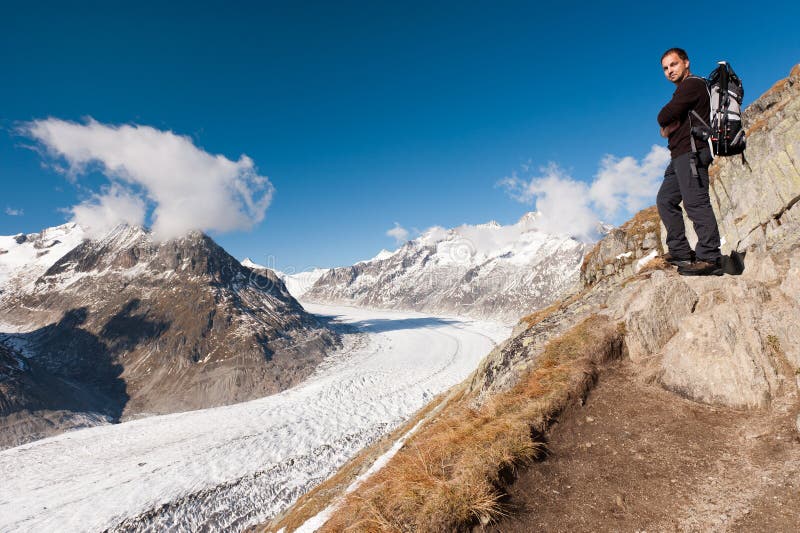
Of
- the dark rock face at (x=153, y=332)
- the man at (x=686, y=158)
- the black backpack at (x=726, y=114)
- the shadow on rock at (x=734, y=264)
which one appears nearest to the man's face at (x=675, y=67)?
the man at (x=686, y=158)

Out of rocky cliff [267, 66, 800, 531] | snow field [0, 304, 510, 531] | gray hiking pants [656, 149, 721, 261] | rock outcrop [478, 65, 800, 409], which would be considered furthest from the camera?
snow field [0, 304, 510, 531]

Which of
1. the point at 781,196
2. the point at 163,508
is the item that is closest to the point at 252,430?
the point at 163,508

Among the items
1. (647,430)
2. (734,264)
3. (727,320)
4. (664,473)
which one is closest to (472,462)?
(664,473)

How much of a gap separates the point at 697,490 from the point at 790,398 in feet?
9.97

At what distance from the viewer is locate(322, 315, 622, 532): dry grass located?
204 inches

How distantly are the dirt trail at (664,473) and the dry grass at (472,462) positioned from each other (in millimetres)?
364

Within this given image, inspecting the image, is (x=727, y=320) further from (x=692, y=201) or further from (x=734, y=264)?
(x=734, y=264)

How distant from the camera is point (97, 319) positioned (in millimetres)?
126375

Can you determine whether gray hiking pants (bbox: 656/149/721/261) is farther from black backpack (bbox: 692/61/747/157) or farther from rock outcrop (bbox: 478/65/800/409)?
rock outcrop (bbox: 478/65/800/409)

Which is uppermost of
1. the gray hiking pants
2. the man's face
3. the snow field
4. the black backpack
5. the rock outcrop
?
the man's face

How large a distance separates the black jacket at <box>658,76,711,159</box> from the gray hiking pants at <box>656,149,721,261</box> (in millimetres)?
261

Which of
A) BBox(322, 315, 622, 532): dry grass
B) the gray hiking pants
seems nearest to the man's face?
the gray hiking pants

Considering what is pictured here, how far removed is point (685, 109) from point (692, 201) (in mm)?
1982

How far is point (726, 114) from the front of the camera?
671 cm
